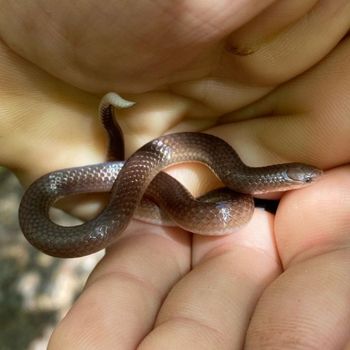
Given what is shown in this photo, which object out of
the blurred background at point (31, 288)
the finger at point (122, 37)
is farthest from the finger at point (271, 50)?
the blurred background at point (31, 288)

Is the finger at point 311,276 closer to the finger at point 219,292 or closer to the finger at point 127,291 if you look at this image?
the finger at point 219,292

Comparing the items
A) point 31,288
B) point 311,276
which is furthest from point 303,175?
point 31,288

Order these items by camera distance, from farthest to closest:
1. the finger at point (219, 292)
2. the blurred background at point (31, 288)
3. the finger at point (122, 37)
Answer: the blurred background at point (31, 288), the finger at point (122, 37), the finger at point (219, 292)

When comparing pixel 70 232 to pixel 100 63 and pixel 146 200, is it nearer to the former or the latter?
pixel 146 200

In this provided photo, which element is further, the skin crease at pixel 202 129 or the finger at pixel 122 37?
the finger at pixel 122 37

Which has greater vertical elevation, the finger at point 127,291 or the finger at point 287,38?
the finger at point 287,38

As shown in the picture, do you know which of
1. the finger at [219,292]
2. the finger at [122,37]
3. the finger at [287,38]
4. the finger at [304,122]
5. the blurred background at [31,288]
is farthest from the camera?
the blurred background at [31,288]

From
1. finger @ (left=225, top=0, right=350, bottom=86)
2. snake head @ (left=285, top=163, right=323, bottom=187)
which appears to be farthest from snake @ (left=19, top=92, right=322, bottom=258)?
finger @ (left=225, top=0, right=350, bottom=86)
